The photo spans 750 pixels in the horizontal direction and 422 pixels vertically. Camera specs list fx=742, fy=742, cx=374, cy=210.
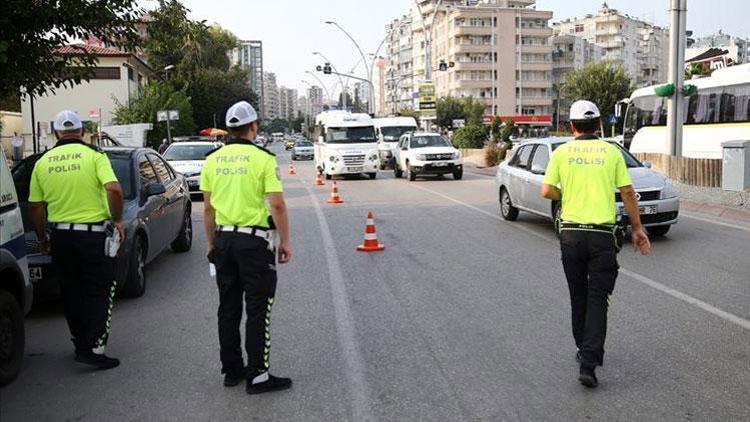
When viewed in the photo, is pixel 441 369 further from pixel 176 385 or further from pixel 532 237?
pixel 532 237

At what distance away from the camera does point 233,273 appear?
15.8ft

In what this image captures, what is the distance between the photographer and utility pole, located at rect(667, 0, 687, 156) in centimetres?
1928

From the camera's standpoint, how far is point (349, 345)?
5.88 metres

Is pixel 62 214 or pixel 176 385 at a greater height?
pixel 62 214

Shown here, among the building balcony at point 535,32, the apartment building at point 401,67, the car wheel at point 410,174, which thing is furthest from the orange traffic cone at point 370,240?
the apartment building at point 401,67

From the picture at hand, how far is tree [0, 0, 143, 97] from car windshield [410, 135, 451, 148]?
16768 millimetres

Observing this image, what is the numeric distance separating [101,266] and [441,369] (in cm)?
261

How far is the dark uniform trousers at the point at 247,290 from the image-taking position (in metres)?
4.70

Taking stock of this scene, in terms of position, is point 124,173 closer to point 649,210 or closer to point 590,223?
point 590,223

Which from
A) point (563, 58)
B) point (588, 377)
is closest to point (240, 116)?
point (588, 377)

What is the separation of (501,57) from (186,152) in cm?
9155

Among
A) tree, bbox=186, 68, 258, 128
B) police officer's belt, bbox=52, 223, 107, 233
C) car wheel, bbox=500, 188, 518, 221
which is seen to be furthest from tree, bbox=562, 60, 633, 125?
police officer's belt, bbox=52, 223, 107, 233

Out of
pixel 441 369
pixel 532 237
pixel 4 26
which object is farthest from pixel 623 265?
pixel 4 26

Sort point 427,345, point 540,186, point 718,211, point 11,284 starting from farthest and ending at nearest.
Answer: point 718,211, point 540,186, point 427,345, point 11,284
